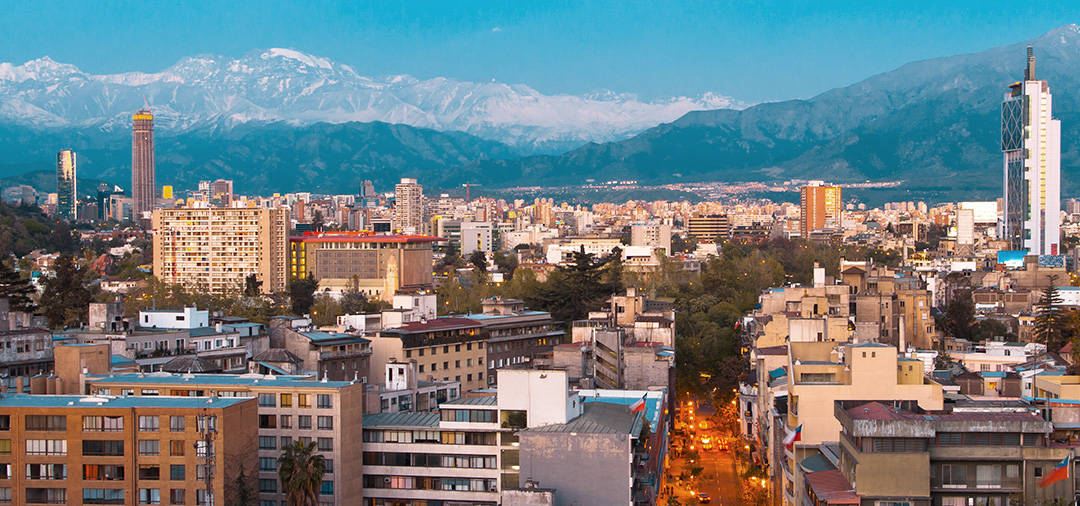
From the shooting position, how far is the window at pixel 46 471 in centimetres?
2270

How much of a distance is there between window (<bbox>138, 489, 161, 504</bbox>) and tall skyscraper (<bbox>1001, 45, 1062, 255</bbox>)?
91.2 meters

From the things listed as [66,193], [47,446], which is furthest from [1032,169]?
[66,193]

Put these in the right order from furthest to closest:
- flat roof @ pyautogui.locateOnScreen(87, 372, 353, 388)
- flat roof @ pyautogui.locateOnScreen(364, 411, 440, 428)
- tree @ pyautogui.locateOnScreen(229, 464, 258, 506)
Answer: flat roof @ pyautogui.locateOnScreen(87, 372, 353, 388) → flat roof @ pyautogui.locateOnScreen(364, 411, 440, 428) → tree @ pyautogui.locateOnScreen(229, 464, 258, 506)

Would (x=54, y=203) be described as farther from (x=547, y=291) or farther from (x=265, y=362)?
(x=265, y=362)

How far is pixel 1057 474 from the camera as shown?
2009cm

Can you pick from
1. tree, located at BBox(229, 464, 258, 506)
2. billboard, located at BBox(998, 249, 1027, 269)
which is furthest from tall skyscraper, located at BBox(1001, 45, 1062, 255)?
tree, located at BBox(229, 464, 258, 506)

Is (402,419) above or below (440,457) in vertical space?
above

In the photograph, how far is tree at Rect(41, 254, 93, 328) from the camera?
47.5 metres

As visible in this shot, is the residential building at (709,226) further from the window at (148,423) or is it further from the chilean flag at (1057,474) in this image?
the chilean flag at (1057,474)

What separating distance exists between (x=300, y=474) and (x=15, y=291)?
1199 inches

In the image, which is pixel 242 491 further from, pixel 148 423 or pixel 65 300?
→ pixel 65 300

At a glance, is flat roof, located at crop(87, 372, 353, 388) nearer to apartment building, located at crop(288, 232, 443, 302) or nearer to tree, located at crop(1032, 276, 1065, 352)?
tree, located at crop(1032, 276, 1065, 352)

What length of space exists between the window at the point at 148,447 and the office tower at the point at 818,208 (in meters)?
143

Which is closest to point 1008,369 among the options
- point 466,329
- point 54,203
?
point 466,329
